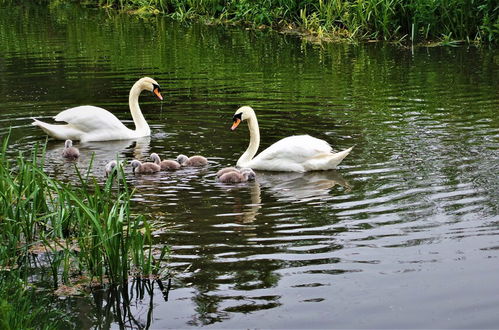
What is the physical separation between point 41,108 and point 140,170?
4864 millimetres

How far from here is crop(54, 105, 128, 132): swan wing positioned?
12352 mm

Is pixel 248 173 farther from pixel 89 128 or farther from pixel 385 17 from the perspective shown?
pixel 385 17

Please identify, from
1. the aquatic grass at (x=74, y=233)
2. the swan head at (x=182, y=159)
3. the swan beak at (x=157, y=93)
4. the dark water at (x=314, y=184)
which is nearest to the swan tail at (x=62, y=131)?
the dark water at (x=314, y=184)

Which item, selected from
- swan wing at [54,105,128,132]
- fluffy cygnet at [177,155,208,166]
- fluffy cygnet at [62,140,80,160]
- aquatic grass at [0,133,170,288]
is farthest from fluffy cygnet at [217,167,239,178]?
swan wing at [54,105,128,132]

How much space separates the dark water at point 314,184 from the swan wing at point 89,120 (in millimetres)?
274

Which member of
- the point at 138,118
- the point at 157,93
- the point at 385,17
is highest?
the point at 385,17

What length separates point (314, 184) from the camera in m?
9.88

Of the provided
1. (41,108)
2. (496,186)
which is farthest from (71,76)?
(496,186)

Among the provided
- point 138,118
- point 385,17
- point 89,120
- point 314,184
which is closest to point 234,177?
point 314,184

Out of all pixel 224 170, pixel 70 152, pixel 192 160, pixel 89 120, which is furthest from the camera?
pixel 89 120

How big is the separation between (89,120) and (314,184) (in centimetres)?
375

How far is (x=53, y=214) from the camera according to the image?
7.10 meters

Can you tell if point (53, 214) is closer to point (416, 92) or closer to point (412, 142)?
point (412, 142)

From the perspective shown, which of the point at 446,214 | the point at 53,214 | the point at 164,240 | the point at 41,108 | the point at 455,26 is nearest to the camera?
the point at 53,214
